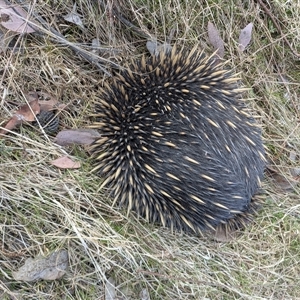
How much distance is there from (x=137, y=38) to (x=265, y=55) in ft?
2.57

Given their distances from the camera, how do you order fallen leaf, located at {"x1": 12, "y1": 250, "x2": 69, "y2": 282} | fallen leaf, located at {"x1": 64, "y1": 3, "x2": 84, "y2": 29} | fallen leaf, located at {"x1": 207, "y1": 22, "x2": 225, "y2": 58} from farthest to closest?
fallen leaf, located at {"x1": 207, "y1": 22, "x2": 225, "y2": 58} → fallen leaf, located at {"x1": 64, "y1": 3, "x2": 84, "y2": 29} → fallen leaf, located at {"x1": 12, "y1": 250, "x2": 69, "y2": 282}

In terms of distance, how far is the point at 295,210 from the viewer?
2.46 metres

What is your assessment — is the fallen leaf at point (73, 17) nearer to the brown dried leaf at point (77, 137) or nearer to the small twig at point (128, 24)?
the small twig at point (128, 24)

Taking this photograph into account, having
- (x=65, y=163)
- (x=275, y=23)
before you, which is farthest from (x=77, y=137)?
(x=275, y=23)

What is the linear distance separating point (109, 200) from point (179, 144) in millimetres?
466

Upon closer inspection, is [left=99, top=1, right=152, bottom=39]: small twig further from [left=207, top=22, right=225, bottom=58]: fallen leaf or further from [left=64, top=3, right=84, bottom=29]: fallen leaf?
[left=207, top=22, right=225, bottom=58]: fallen leaf

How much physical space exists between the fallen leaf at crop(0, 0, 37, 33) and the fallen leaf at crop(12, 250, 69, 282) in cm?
104

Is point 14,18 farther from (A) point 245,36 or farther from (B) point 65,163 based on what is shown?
(A) point 245,36

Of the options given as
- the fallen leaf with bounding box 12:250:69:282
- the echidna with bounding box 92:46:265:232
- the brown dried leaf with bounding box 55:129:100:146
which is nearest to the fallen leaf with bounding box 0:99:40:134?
the brown dried leaf with bounding box 55:129:100:146

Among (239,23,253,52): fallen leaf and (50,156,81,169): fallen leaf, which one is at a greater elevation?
(239,23,253,52): fallen leaf

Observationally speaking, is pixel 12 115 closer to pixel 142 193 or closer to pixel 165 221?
pixel 142 193

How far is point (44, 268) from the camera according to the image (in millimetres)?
1934

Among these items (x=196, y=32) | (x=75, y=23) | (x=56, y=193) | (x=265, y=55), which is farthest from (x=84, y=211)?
(x=265, y=55)

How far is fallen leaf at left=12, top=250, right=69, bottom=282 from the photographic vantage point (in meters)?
1.90
